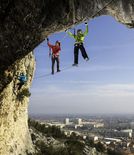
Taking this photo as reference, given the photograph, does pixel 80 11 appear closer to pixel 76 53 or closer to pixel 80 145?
pixel 76 53

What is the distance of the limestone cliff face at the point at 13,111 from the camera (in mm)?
22688

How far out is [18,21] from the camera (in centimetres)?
1731

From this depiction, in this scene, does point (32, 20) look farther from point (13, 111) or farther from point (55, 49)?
point (13, 111)

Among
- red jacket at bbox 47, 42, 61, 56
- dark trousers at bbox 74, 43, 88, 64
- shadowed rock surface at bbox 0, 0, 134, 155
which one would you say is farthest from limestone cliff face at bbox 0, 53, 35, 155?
dark trousers at bbox 74, 43, 88, 64

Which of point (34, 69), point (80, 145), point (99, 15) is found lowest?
point (80, 145)

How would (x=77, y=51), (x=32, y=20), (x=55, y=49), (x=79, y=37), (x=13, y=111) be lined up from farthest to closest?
(x=13, y=111)
(x=55, y=49)
(x=77, y=51)
(x=79, y=37)
(x=32, y=20)

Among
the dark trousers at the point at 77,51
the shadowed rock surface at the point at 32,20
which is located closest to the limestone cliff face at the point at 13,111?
the shadowed rock surface at the point at 32,20

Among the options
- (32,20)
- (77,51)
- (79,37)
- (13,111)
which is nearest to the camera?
(32,20)

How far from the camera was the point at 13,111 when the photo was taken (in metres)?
26.0

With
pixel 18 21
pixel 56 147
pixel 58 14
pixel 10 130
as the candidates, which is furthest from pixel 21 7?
pixel 56 147

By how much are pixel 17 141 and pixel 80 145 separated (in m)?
19.6

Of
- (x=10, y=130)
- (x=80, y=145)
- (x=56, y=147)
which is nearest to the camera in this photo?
(x=10, y=130)

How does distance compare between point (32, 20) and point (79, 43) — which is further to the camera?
point (79, 43)

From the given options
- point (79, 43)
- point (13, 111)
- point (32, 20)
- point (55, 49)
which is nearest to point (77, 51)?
point (79, 43)
